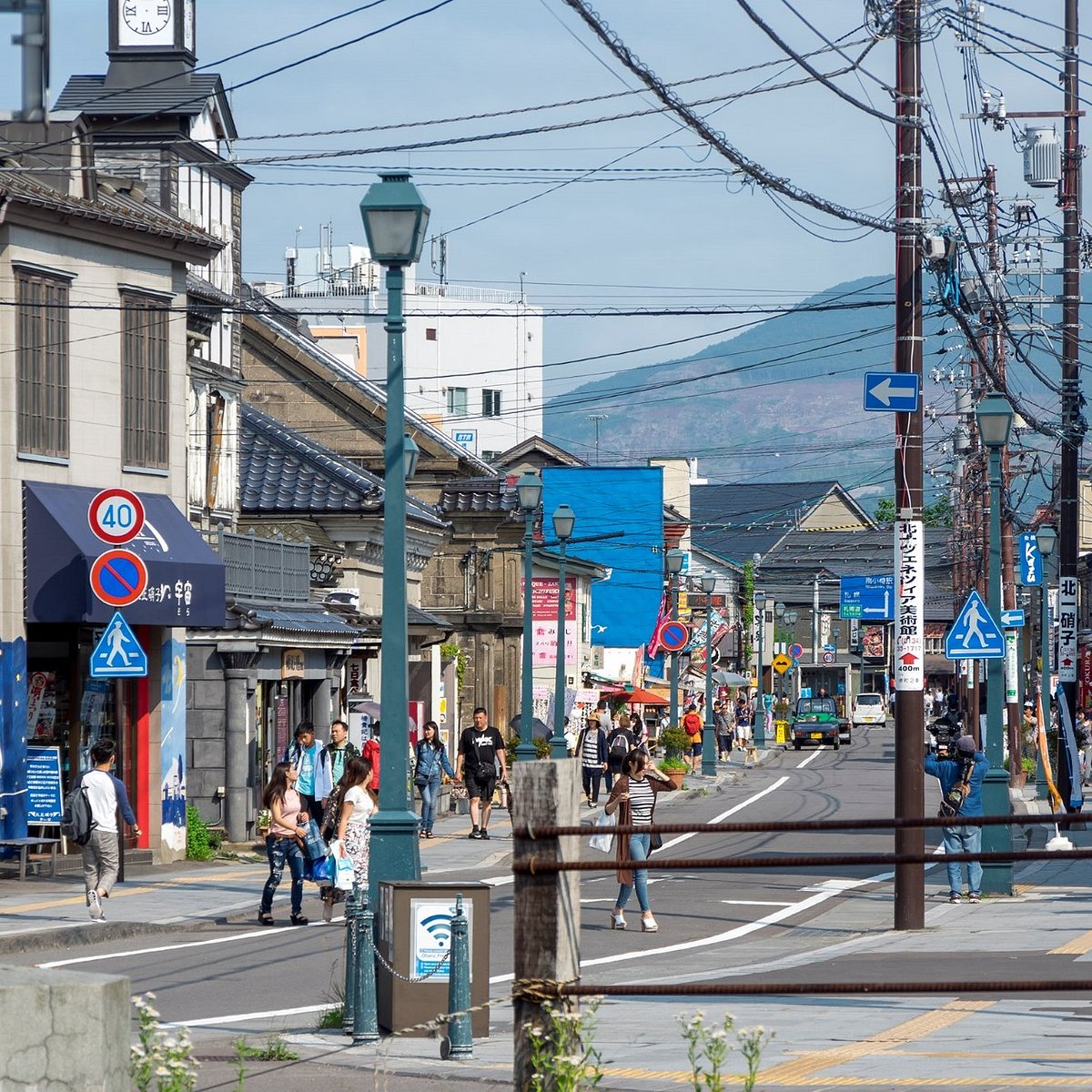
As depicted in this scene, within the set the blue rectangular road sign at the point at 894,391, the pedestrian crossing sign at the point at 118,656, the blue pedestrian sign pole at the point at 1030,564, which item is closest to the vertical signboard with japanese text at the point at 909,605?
the blue rectangular road sign at the point at 894,391

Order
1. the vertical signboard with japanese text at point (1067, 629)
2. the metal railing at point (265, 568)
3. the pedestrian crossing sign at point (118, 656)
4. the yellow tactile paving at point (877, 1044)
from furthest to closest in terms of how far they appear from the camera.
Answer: the vertical signboard with japanese text at point (1067, 629) < the metal railing at point (265, 568) < the pedestrian crossing sign at point (118, 656) < the yellow tactile paving at point (877, 1044)

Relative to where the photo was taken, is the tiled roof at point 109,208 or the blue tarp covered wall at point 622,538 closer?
the tiled roof at point 109,208

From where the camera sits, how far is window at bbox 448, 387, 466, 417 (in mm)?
93144

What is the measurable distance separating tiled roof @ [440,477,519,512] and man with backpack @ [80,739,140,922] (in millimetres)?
34458

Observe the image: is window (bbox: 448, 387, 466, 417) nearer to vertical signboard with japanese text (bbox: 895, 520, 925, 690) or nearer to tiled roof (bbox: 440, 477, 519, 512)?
tiled roof (bbox: 440, 477, 519, 512)

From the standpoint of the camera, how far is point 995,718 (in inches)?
940

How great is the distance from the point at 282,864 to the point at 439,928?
8133mm

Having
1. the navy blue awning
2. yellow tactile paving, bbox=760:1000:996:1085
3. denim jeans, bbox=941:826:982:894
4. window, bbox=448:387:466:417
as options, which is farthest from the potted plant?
window, bbox=448:387:466:417

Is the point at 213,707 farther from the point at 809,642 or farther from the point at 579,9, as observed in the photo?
the point at 809,642

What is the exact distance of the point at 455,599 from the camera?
54.0 m

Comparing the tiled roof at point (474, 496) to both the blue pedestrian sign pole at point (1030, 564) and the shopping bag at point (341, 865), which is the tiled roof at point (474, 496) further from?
the shopping bag at point (341, 865)

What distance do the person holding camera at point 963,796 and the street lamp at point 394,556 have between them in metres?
9.03

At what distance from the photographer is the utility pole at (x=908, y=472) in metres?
18.6

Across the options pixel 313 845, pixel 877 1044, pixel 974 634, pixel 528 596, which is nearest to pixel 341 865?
pixel 313 845
